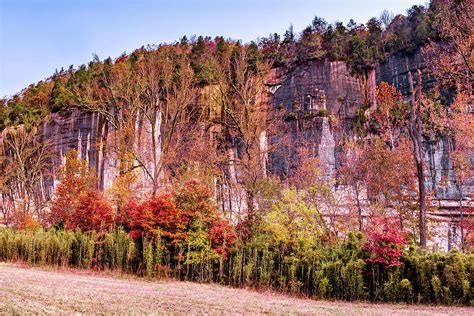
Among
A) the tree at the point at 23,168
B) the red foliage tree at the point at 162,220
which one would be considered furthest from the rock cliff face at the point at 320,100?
the red foliage tree at the point at 162,220

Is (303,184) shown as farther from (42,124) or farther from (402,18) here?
(42,124)

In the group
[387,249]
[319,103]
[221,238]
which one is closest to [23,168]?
[319,103]

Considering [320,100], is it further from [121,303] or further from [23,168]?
[121,303]

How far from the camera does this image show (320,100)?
145 feet

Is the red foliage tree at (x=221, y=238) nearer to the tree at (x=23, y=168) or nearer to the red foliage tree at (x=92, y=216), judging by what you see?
the red foliage tree at (x=92, y=216)

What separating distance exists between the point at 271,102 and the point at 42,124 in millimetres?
27321

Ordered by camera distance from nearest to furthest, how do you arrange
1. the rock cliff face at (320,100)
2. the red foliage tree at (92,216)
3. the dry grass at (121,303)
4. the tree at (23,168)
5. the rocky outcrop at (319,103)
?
the dry grass at (121,303) < the red foliage tree at (92,216) < the tree at (23,168) < the rocky outcrop at (319,103) < the rock cliff face at (320,100)

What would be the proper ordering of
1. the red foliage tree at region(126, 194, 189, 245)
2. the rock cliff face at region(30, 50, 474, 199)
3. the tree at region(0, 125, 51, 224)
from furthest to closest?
the rock cliff face at region(30, 50, 474, 199) < the tree at region(0, 125, 51, 224) < the red foliage tree at region(126, 194, 189, 245)

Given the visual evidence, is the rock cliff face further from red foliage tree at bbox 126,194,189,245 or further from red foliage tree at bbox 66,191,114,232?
red foliage tree at bbox 126,194,189,245

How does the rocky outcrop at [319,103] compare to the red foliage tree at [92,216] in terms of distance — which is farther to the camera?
the rocky outcrop at [319,103]

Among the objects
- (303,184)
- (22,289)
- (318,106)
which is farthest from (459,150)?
(22,289)

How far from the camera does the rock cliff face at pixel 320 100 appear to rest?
42406 millimetres

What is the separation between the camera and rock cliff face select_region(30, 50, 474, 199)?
42406 millimetres

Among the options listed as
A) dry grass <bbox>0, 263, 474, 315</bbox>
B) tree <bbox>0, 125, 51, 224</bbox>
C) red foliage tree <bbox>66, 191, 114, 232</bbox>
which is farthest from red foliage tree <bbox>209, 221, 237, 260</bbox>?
tree <bbox>0, 125, 51, 224</bbox>
